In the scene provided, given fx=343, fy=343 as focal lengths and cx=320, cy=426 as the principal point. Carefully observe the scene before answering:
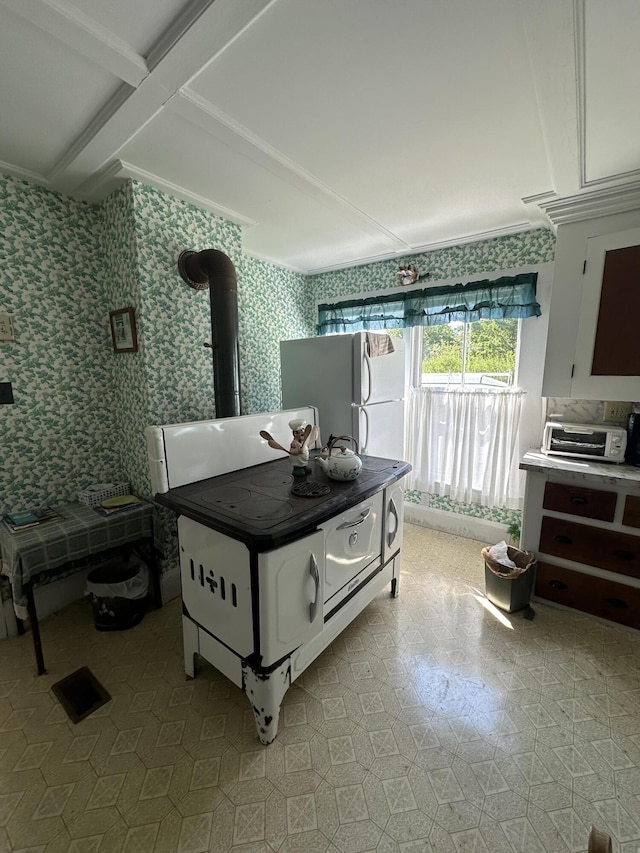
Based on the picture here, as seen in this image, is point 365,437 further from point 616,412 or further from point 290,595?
point 616,412

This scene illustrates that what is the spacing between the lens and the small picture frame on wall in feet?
6.67

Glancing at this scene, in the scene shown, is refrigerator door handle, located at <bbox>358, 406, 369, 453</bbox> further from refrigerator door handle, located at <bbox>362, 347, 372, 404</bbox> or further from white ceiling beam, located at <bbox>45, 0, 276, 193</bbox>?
white ceiling beam, located at <bbox>45, 0, 276, 193</bbox>

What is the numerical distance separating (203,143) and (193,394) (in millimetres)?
1335

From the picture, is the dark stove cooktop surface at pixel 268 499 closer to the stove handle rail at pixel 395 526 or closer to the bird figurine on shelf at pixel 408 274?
the stove handle rail at pixel 395 526

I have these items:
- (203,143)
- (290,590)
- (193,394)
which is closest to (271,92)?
(203,143)

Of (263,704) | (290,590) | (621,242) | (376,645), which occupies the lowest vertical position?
(376,645)

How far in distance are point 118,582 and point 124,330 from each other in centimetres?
147

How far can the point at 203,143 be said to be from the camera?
1.61m

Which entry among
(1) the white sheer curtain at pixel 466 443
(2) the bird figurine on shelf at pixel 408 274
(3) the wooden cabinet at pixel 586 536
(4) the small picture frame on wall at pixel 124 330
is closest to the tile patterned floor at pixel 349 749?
(3) the wooden cabinet at pixel 586 536

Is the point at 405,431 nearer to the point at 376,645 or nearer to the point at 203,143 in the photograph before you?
the point at 376,645

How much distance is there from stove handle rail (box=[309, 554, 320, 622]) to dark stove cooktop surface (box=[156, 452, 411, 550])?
5.8 inches

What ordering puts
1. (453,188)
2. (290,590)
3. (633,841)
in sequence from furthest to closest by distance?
(453,188) < (290,590) < (633,841)

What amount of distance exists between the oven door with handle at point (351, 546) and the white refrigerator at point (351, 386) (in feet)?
2.65

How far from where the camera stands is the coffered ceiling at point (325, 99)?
1.03m
